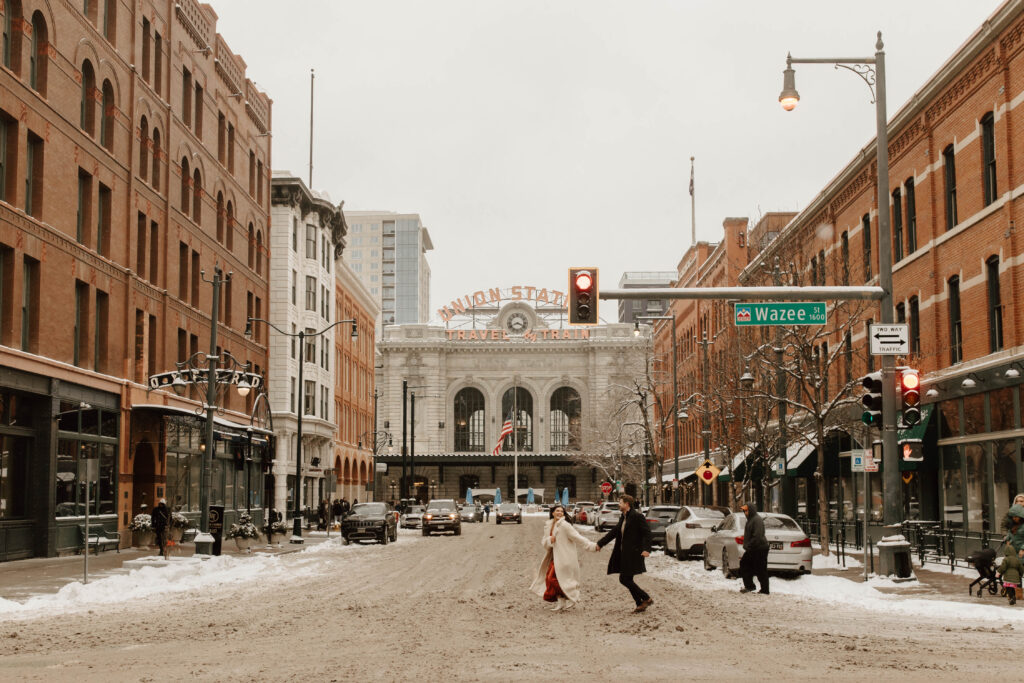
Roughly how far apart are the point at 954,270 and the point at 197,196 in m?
28.0

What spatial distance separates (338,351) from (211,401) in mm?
45744

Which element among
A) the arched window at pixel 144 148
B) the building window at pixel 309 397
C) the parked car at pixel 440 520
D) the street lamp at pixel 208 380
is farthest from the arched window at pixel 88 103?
the building window at pixel 309 397

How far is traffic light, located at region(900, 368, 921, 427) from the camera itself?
1941 cm

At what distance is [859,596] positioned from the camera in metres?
19.2

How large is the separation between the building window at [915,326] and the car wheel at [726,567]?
1029 cm

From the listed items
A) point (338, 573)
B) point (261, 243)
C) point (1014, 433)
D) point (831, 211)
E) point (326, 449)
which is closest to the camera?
point (1014, 433)

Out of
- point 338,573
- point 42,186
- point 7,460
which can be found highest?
point 42,186

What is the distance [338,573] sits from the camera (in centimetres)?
2675

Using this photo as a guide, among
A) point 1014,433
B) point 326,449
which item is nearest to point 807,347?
point 1014,433

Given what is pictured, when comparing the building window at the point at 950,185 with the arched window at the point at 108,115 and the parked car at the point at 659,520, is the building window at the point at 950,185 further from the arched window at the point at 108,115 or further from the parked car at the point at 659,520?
the arched window at the point at 108,115

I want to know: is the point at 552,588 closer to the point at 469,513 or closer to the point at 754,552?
the point at 754,552

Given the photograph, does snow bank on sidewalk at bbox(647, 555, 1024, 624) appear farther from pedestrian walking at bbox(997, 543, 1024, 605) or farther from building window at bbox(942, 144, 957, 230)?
building window at bbox(942, 144, 957, 230)

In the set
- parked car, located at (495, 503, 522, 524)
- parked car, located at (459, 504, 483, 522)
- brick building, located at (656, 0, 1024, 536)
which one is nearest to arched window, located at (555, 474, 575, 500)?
parked car, located at (459, 504, 483, 522)

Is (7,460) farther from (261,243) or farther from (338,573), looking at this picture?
(261,243)
